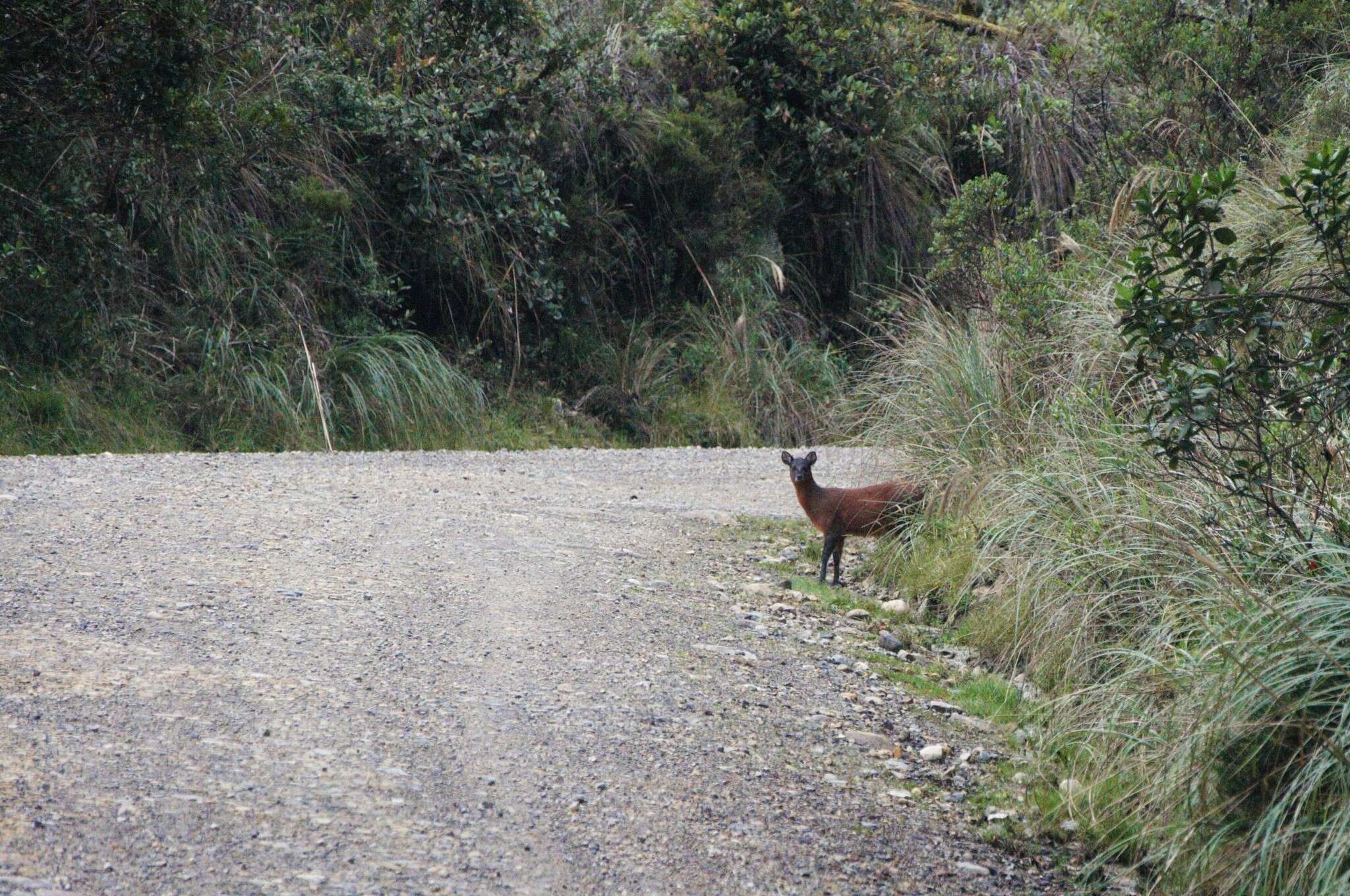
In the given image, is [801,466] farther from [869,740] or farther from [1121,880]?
[1121,880]

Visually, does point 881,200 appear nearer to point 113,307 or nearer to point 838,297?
point 838,297

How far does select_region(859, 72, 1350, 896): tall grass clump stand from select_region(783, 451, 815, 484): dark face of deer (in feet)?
A: 2.35

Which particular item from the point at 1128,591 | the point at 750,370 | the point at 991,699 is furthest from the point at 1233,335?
the point at 750,370

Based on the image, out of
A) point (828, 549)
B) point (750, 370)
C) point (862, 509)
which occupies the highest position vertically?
point (750, 370)

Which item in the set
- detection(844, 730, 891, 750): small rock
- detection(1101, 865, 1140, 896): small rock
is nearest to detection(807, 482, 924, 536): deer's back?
detection(844, 730, 891, 750): small rock

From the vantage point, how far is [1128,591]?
5.61 metres

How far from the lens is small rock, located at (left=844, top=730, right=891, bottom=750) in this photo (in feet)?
17.1

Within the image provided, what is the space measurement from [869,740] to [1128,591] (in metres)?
1.29

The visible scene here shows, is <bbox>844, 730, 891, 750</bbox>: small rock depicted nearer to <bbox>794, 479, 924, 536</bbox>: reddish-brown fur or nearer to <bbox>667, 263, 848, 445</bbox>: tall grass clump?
<bbox>794, 479, 924, 536</bbox>: reddish-brown fur

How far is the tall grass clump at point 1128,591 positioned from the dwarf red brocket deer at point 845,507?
0.19m

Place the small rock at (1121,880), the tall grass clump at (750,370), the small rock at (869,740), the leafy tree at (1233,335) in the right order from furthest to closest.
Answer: the tall grass clump at (750,370), the small rock at (869,740), the leafy tree at (1233,335), the small rock at (1121,880)

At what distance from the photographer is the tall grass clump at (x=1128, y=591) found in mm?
3979

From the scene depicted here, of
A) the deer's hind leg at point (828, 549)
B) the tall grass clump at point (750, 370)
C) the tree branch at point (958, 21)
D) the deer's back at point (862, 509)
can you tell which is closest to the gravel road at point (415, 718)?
the deer's hind leg at point (828, 549)

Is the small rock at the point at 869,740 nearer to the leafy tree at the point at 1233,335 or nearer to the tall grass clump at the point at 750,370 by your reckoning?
the leafy tree at the point at 1233,335
